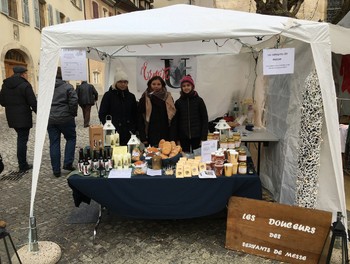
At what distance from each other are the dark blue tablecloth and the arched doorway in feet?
38.7

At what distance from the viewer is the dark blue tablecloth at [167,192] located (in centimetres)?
264

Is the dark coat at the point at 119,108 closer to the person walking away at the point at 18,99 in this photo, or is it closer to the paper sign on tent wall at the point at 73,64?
the paper sign on tent wall at the point at 73,64

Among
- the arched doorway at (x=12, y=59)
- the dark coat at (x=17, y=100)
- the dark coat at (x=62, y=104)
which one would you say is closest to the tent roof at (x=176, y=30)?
the dark coat at (x=62, y=104)

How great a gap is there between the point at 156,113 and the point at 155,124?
0.14m

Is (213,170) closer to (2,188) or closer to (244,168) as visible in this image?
(244,168)

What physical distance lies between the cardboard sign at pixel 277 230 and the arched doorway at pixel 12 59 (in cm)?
1262

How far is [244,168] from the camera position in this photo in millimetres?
2732

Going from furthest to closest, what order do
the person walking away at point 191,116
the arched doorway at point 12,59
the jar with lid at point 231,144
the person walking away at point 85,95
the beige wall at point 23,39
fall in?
the arched doorway at point 12,59 < the beige wall at point 23,39 < the person walking away at point 85,95 < the person walking away at point 191,116 < the jar with lid at point 231,144

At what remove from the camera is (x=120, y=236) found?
2.95 m

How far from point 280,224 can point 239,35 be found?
160 cm

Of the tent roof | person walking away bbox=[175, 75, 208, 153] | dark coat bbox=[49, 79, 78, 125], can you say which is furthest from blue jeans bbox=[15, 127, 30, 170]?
the tent roof

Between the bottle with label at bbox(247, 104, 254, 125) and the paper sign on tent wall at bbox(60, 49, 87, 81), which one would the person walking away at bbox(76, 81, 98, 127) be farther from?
the paper sign on tent wall at bbox(60, 49, 87, 81)

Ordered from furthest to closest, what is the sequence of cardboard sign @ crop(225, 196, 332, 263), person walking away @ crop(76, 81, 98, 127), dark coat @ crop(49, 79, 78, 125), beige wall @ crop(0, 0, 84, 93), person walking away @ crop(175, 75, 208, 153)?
beige wall @ crop(0, 0, 84, 93) → person walking away @ crop(76, 81, 98, 127) → dark coat @ crop(49, 79, 78, 125) → person walking away @ crop(175, 75, 208, 153) → cardboard sign @ crop(225, 196, 332, 263)

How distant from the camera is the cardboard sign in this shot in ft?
7.84
